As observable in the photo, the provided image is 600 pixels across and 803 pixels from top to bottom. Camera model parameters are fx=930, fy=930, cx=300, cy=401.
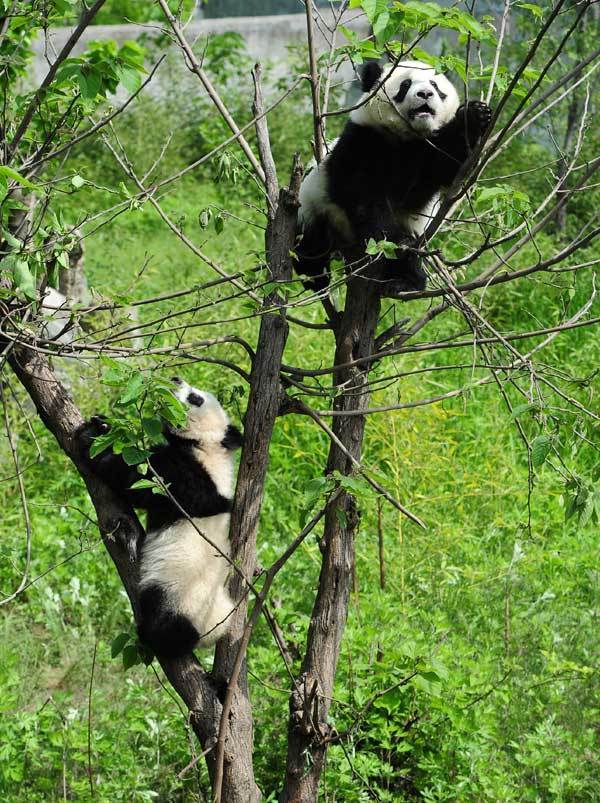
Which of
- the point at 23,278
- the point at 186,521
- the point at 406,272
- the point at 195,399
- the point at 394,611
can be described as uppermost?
the point at 406,272

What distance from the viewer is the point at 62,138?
339 cm

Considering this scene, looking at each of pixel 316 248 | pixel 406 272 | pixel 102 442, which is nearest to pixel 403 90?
pixel 316 248

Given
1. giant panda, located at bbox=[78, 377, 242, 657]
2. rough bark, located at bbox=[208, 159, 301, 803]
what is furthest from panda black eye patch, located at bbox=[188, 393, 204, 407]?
rough bark, located at bbox=[208, 159, 301, 803]

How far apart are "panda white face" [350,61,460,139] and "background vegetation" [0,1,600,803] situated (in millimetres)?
730

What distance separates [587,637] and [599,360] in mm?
2591

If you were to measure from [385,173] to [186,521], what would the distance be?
1708mm

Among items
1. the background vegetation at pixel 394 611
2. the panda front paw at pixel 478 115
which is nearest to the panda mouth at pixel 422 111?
the panda front paw at pixel 478 115

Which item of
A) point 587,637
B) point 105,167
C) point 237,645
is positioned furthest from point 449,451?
point 105,167

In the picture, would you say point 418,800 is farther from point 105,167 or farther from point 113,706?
point 105,167

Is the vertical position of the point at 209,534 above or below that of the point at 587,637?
above

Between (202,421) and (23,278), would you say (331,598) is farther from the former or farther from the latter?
(23,278)

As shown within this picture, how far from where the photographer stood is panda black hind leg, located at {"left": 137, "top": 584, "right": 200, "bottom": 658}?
10.0 feet

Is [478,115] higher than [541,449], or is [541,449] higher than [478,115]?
[478,115]

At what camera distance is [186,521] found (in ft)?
11.9
